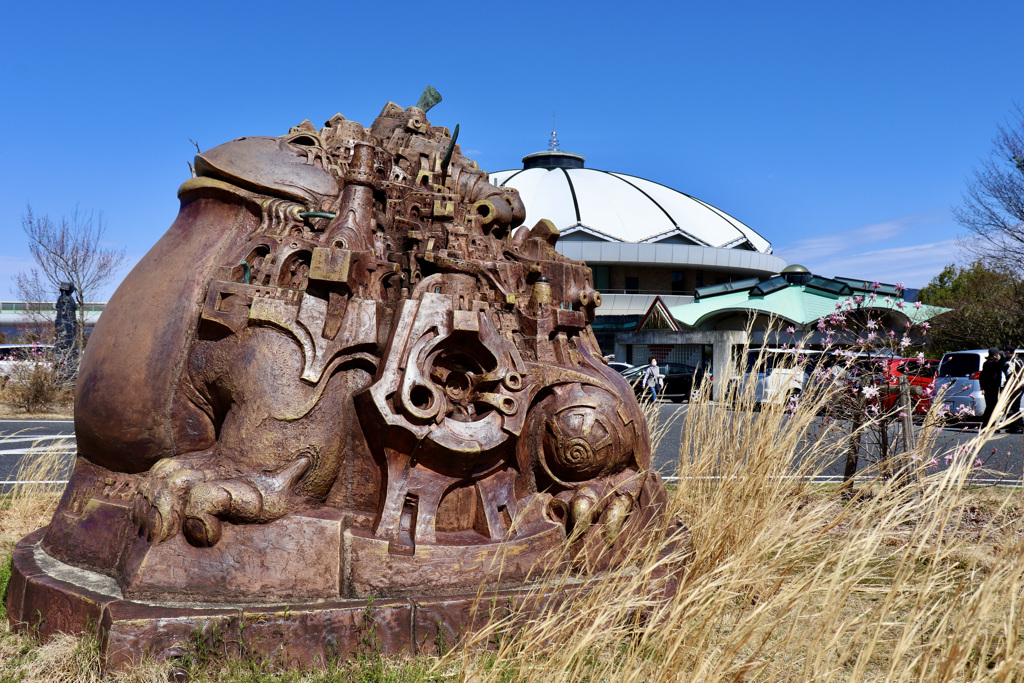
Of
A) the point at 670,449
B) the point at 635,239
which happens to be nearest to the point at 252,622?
the point at 670,449

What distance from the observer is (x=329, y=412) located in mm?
2643

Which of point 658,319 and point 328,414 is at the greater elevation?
point 658,319

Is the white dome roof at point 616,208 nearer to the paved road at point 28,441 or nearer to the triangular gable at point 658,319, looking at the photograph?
the triangular gable at point 658,319

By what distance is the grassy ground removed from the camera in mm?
1523

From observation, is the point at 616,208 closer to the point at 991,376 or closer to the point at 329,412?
the point at 991,376

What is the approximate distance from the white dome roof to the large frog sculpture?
22423 millimetres

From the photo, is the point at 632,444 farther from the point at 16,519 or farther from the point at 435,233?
the point at 16,519

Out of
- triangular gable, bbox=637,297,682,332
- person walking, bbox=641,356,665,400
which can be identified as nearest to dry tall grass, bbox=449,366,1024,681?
person walking, bbox=641,356,665,400

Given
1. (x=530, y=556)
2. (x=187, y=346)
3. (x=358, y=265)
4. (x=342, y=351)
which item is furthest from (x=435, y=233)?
(x=530, y=556)

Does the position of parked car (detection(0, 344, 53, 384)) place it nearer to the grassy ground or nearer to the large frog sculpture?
the grassy ground

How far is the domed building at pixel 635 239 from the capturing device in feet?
86.2

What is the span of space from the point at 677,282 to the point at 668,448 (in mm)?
22203

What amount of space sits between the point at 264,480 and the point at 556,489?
1.14 meters

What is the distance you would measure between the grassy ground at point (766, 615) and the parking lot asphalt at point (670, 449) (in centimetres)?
210
